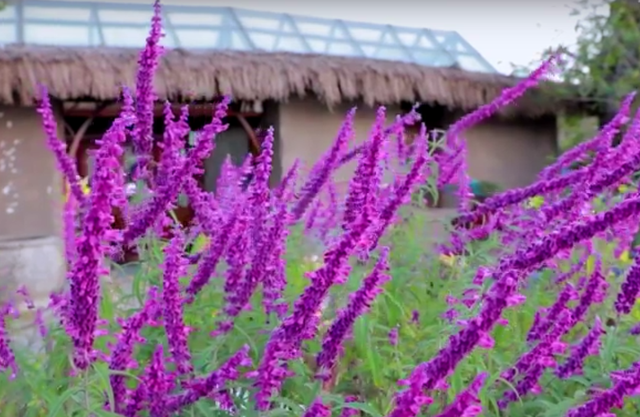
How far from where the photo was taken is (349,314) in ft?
3.59

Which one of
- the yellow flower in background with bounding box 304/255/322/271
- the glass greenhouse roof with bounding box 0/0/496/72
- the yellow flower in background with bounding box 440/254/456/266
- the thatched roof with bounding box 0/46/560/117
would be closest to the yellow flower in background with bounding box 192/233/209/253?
the yellow flower in background with bounding box 304/255/322/271

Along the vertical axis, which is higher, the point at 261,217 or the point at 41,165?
Result: the point at 261,217

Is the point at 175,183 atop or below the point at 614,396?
atop

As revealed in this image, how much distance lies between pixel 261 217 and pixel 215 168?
27.0 feet

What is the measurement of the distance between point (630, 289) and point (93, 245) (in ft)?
2.76

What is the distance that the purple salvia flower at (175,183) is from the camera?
1297 mm

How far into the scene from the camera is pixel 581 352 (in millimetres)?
1412

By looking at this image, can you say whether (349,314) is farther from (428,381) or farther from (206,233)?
(206,233)

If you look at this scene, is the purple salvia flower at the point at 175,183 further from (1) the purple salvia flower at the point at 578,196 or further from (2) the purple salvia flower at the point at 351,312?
(1) the purple salvia flower at the point at 578,196

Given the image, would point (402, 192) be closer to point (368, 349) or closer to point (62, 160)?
point (368, 349)

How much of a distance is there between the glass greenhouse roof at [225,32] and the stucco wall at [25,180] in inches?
33.7

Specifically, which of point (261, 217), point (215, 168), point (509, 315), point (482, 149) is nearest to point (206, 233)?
point (261, 217)

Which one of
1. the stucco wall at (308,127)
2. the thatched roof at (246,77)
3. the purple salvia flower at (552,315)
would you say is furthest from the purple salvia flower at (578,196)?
the stucco wall at (308,127)

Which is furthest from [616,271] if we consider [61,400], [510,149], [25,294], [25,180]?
[510,149]
